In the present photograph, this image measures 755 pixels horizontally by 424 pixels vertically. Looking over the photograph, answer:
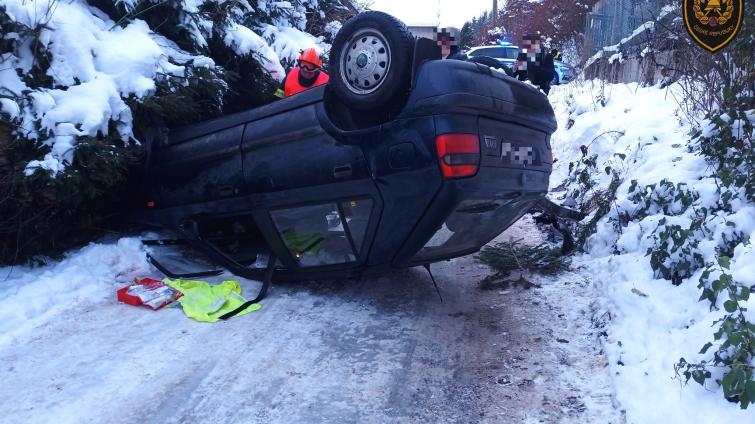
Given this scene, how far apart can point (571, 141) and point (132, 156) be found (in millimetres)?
6510

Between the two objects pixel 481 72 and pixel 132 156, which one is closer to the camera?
pixel 481 72

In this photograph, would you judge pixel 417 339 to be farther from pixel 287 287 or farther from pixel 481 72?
pixel 481 72

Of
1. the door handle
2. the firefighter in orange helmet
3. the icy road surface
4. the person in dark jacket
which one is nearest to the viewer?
the icy road surface

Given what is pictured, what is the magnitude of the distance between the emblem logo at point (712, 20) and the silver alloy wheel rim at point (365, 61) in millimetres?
2271

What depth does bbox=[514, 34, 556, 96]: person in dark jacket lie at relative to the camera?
29.2 feet

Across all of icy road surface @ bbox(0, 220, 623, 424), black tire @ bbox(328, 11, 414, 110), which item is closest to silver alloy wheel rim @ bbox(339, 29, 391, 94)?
black tire @ bbox(328, 11, 414, 110)

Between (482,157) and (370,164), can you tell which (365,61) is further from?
(482,157)

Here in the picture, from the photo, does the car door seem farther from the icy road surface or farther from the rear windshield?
the rear windshield

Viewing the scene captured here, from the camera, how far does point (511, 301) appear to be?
4.60 m

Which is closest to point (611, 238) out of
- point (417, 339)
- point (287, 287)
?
point (417, 339)

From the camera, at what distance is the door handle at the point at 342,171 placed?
3.88 m

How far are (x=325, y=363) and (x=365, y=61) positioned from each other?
190 cm

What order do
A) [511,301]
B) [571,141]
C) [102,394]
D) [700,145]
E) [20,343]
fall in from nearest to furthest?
[102,394], [20,343], [511,301], [700,145], [571,141]

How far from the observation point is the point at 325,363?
350 cm
